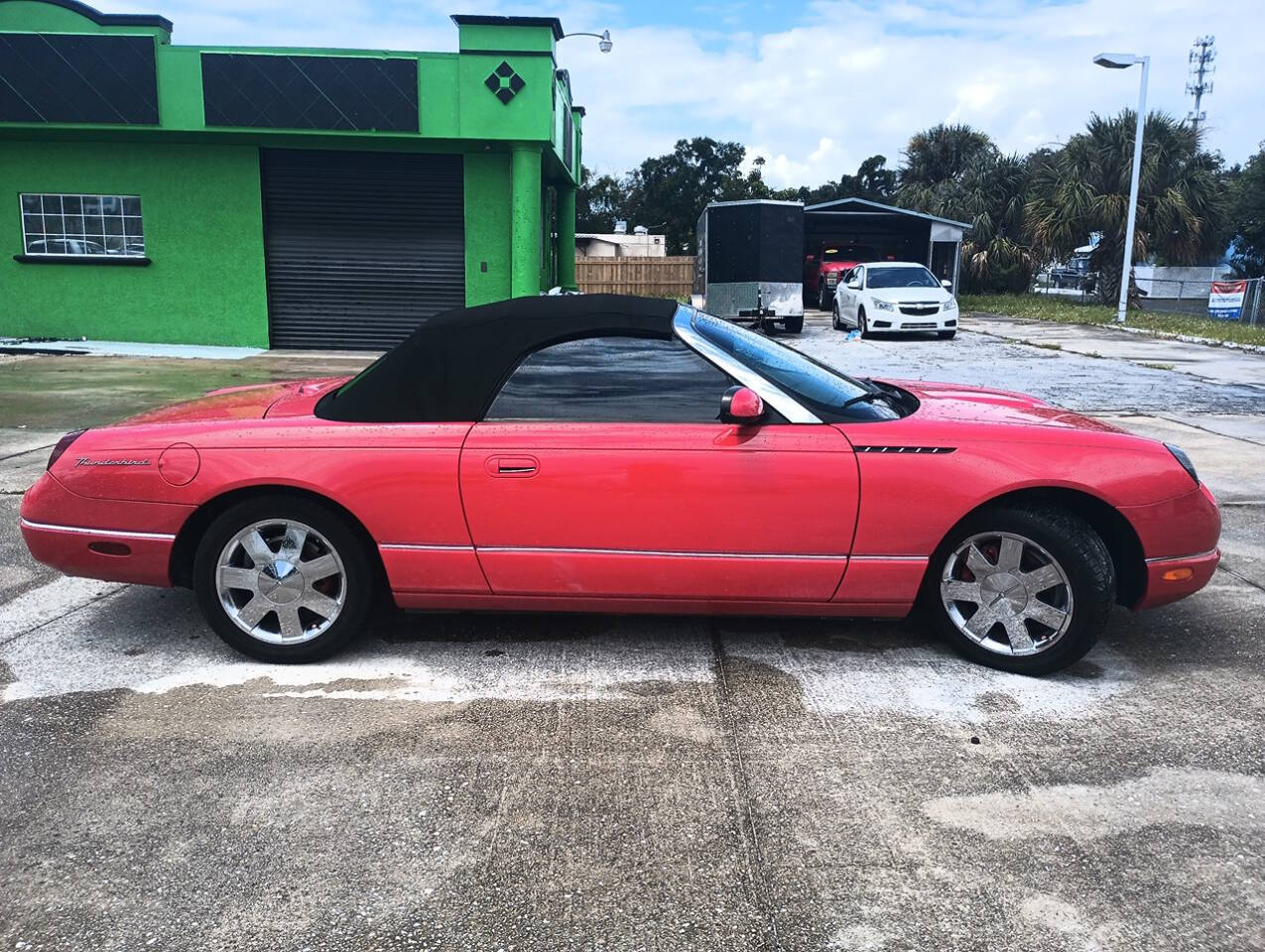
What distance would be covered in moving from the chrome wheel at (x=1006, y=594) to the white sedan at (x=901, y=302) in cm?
1671

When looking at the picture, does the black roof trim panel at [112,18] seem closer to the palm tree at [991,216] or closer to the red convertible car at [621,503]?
the red convertible car at [621,503]

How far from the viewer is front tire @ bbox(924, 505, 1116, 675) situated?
3930mm

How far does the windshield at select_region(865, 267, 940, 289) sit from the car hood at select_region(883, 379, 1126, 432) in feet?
54.6

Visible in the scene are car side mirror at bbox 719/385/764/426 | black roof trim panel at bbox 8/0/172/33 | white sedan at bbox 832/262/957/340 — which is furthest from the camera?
white sedan at bbox 832/262/957/340

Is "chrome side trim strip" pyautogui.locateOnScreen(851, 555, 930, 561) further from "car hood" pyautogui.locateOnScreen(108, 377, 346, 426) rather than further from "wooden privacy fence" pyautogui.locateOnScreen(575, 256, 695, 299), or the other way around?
"wooden privacy fence" pyautogui.locateOnScreen(575, 256, 695, 299)

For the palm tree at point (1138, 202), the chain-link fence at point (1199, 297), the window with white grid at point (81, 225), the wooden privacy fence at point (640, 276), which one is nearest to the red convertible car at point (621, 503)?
the window with white grid at point (81, 225)

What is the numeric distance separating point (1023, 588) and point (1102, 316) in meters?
26.3

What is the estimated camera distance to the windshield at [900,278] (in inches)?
822

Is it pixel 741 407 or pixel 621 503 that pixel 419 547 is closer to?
pixel 621 503

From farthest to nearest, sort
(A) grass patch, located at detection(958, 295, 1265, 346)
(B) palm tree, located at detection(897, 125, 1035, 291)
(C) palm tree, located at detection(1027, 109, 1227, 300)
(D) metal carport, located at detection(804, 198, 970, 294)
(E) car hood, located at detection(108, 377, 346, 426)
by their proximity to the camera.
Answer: (B) palm tree, located at detection(897, 125, 1035, 291), (D) metal carport, located at detection(804, 198, 970, 294), (C) palm tree, located at detection(1027, 109, 1227, 300), (A) grass patch, located at detection(958, 295, 1265, 346), (E) car hood, located at detection(108, 377, 346, 426)

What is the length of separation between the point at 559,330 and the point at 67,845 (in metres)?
2.43

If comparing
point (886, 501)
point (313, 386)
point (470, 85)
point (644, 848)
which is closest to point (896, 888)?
point (644, 848)

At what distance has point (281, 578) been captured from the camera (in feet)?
13.4

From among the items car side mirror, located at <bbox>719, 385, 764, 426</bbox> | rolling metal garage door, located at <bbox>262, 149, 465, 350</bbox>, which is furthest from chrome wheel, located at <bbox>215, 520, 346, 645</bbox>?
rolling metal garage door, located at <bbox>262, 149, 465, 350</bbox>
